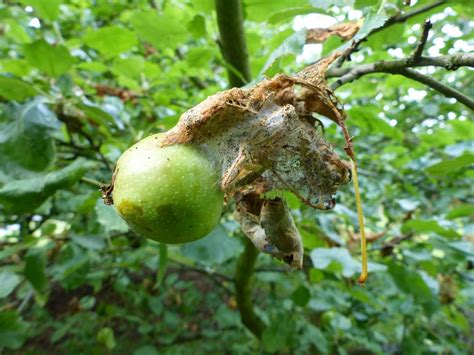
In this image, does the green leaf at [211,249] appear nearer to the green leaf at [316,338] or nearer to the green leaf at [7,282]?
the green leaf at [7,282]

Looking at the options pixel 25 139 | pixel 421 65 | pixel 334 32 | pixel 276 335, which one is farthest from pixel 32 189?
pixel 276 335

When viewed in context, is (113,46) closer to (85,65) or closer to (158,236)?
(85,65)

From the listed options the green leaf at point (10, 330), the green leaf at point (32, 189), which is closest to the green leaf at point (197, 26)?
the green leaf at point (32, 189)

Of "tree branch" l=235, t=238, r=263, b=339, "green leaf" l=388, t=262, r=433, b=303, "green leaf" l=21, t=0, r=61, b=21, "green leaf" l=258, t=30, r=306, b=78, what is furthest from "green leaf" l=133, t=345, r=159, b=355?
"green leaf" l=258, t=30, r=306, b=78

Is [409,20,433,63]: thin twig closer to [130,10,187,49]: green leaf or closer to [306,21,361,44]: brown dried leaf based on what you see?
[306,21,361,44]: brown dried leaf

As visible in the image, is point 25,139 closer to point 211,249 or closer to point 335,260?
point 211,249

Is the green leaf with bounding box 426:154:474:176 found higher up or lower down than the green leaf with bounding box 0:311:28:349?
higher up
